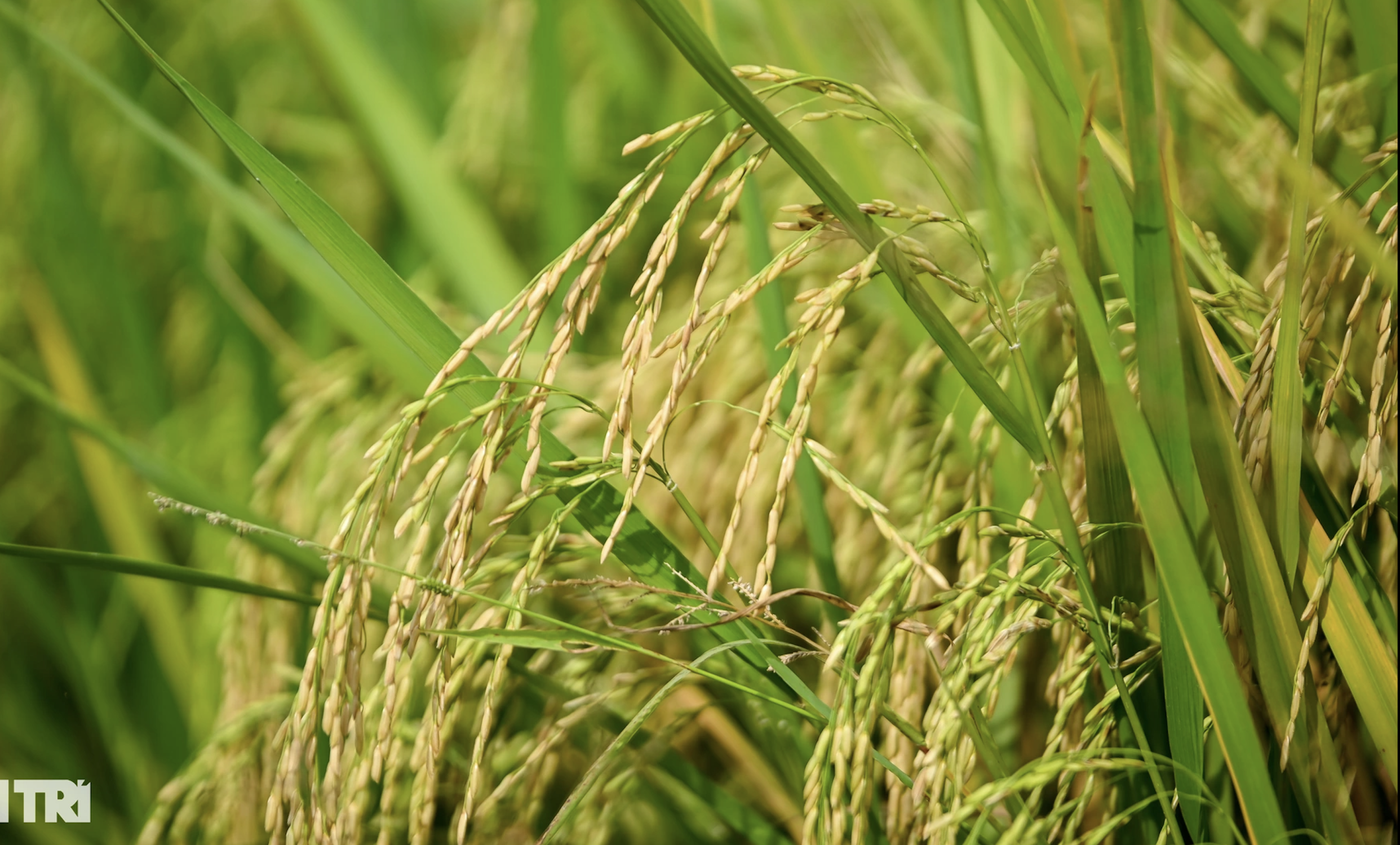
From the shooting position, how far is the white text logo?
0.99 m

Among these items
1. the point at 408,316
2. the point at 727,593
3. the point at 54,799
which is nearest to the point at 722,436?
the point at 727,593

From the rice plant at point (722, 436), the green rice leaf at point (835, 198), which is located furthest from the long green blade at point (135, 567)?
the green rice leaf at point (835, 198)

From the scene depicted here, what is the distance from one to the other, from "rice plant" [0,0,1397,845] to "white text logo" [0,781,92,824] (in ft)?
0.05

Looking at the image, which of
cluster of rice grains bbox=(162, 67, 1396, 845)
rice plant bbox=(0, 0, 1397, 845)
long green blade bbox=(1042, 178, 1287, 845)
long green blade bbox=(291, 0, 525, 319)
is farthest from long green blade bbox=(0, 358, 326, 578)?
long green blade bbox=(1042, 178, 1287, 845)

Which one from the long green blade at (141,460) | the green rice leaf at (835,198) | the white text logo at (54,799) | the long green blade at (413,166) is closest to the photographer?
the green rice leaf at (835,198)

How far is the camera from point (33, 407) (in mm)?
1461

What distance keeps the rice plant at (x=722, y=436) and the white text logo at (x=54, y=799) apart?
2cm

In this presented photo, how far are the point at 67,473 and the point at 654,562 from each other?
A: 105 centimetres

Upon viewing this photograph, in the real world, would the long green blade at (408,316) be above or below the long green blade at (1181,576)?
above

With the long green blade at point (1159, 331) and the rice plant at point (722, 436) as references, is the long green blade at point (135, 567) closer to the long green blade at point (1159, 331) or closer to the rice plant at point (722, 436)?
the rice plant at point (722, 436)

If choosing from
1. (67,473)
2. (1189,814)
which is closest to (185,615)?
(67,473)

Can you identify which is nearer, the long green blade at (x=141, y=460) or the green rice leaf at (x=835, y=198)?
the green rice leaf at (x=835, y=198)

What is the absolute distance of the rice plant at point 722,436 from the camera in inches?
18.8

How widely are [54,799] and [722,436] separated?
3.08 feet
